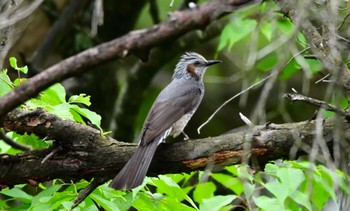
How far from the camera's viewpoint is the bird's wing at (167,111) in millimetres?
5008

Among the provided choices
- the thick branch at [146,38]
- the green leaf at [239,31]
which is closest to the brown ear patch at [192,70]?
the green leaf at [239,31]

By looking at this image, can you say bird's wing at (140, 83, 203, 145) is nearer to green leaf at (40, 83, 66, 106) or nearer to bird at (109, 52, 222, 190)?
bird at (109, 52, 222, 190)

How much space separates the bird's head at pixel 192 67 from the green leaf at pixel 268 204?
2504 millimetres

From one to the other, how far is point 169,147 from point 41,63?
3753 millimetres

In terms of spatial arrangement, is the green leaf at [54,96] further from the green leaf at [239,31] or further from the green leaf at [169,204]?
the green leaf at [239,31]

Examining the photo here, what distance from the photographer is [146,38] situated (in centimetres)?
280

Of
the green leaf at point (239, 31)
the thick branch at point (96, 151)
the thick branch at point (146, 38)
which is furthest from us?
the green leaf at point (239, 31)

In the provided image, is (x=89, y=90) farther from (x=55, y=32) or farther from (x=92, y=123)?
(x=92, y=123)

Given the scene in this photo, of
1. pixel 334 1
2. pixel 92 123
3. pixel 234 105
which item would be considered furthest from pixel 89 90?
pixel 334 1

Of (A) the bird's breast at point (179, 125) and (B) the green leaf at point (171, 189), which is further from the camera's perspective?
(A) the bird's breast at point (179, 125)

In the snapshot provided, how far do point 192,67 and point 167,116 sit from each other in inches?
52.6

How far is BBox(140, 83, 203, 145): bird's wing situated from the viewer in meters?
5.01

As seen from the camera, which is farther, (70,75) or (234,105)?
(234,105)

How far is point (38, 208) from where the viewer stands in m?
4.01
